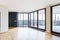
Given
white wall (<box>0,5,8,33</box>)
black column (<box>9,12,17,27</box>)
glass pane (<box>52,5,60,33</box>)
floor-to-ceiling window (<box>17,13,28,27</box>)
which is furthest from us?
floor-to-ceiling window (<box>17,13,28,27</box>)

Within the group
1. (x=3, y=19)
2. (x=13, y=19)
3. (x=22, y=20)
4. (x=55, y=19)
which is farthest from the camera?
(x=22, y=20)

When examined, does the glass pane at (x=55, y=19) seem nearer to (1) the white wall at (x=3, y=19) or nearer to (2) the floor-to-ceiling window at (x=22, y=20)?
(1) the white wall at (x=3, y=19)

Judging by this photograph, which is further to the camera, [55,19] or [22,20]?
[22,20]

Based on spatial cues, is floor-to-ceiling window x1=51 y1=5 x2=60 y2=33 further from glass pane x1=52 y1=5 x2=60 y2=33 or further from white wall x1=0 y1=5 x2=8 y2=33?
white wall x1=0 y1=5 x2=8 y2=33

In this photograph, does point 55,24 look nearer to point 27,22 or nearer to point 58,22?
point 58,22

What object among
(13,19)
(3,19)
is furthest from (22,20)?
(3,19)

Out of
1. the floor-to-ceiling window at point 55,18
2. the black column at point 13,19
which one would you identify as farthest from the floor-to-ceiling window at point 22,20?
the floor-to-ceiling window at point 55,18

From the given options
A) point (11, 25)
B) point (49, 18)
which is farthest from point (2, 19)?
point (11, 25)

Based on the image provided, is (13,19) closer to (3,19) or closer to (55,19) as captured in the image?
(3,19)

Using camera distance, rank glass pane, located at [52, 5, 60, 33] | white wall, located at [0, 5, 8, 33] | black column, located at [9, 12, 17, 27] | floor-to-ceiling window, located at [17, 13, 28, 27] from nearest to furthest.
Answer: glass pane, located at [52, 5, 60, 33] → white wall, located at [0, 5, 8, 33] → black column, located at [9, 12, 17, 27] → floor-to-ceiling window, located at [17, 13, 28, 27]

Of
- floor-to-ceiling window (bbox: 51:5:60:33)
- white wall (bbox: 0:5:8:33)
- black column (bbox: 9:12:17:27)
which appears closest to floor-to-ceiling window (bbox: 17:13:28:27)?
black column (bbox: 9:12:17:27)

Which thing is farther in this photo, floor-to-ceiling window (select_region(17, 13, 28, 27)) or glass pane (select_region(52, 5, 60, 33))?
floor-to-ceiling window (select_region(17, 13, 28, 27))

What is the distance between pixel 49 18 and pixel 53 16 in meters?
0.43

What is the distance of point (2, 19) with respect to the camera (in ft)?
31.7
